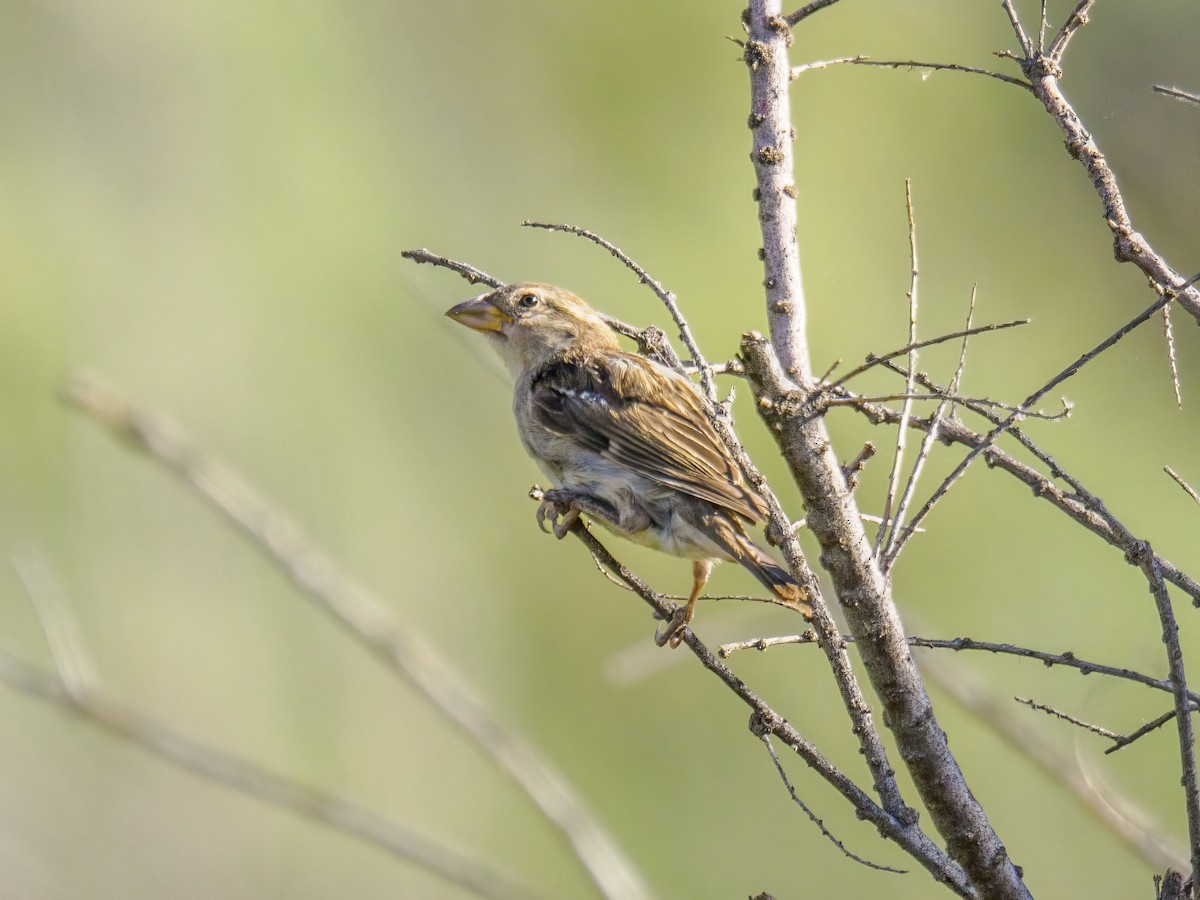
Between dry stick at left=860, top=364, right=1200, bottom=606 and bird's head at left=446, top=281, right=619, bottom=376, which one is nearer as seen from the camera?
dry stick at left=860, top=364, right=1200, bottom=606

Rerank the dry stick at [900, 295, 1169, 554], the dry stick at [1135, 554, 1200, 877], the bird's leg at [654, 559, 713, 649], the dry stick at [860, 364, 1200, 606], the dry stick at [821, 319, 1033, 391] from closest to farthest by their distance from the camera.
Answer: the dry stick at [1135, 554, 1200, 877]
the dry stick at [821, 319, 1033, 391]
the dry stick at [900, 295, 1169, 554]
the dry stick at [860, 364, 1200, 606]
the bird's leg at [654, 559, 713, 649]

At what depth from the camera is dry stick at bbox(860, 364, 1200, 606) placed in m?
2.22

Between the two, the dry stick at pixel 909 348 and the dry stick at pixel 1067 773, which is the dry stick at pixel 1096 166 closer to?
the dry stick at pixel 909 348

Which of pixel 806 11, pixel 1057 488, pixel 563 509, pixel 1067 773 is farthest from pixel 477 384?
pixel 1057 488

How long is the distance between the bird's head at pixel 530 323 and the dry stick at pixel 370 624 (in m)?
1.45

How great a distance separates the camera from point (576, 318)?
448cm

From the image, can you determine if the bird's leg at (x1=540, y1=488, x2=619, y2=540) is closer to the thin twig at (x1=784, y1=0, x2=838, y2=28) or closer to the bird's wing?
the bird's wing

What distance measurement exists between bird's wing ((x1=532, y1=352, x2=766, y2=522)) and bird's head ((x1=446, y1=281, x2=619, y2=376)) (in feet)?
0.62

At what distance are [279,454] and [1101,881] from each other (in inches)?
217

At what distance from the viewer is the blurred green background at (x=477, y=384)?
752 centimetres

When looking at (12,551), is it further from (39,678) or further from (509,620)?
(39,678)

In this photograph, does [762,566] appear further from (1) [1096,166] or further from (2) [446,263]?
(1) [1096,166]

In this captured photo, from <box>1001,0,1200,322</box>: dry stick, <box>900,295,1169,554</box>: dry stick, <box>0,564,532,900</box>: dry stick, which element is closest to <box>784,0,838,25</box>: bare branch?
<box>1001,0,1200,322</box>: dry stick

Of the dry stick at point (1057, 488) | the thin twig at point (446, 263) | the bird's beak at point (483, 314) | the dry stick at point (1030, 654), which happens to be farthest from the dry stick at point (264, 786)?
the bird's beak at point (483, 314)
